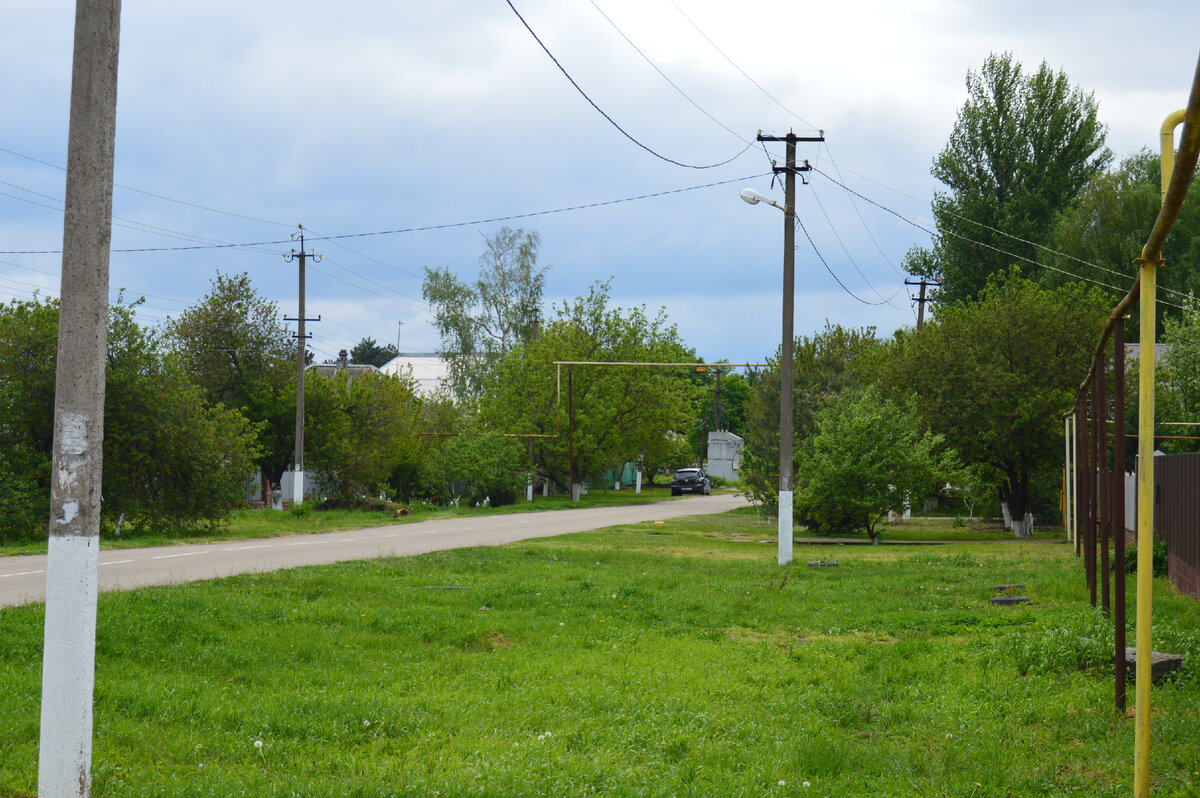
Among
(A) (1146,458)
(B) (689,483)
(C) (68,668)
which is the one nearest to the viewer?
(C) (68,668)

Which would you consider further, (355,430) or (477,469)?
(477,469)

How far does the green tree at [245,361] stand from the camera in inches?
1670

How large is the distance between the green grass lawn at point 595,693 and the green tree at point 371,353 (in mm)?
89708

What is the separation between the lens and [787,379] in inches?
839

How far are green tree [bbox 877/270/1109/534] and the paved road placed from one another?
1060cm

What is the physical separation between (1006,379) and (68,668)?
28989mm

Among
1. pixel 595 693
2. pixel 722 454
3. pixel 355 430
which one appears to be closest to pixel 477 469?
pixel 355 430

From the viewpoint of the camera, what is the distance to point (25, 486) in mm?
22750

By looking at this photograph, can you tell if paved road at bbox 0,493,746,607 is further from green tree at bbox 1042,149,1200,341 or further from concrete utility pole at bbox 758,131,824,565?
green tree at bbox 1042,149,1200,341

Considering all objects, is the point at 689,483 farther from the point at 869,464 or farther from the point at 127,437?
the point at 127,437

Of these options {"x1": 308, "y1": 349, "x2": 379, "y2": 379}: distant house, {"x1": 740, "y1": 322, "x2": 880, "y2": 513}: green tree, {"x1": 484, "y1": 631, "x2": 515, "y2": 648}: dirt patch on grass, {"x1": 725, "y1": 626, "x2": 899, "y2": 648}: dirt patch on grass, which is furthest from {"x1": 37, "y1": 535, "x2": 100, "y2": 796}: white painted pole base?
{"x1": 308, "y1": 349, "x2": 379, "y2": 379}: distant house

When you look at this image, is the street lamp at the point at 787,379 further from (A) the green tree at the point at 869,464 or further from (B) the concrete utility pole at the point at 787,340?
(A) the green tree at the point at 869,464

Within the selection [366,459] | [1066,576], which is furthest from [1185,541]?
[366,459]

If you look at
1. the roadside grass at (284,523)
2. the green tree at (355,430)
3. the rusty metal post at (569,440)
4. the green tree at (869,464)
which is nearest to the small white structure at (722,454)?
the rusty metal post at (569,440)
